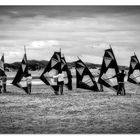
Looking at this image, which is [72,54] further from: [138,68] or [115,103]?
[138,68]

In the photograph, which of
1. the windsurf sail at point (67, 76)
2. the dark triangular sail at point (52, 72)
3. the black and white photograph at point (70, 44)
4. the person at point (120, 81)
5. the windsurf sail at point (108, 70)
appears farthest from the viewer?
the windsurf sail at point (67, 76)

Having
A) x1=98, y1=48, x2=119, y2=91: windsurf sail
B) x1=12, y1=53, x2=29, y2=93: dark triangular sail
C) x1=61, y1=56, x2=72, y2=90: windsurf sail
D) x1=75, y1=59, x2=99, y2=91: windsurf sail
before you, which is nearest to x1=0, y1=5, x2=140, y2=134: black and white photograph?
x1=98, y1=48, x2=119, y2=91: windsurf sail

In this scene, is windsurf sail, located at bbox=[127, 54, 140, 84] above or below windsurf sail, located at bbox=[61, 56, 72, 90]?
above

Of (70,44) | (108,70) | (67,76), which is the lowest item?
(67,76)

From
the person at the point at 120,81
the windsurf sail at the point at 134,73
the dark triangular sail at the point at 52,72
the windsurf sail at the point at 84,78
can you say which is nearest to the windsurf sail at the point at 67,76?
the windsurf sail at the point at 84,78

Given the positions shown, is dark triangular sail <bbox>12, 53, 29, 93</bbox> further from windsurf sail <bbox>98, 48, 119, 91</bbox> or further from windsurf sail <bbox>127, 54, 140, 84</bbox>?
windsurf sail <bbox>127, 54, 140, 84</bbox>

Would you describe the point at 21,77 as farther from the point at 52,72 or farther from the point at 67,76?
the point at 67,76

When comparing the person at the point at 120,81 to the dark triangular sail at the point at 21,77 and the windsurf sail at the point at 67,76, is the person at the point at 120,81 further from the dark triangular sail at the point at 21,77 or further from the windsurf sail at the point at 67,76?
the windsurf sail at the point at 67,76

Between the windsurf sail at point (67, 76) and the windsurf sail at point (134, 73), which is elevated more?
the windsurf sail at point (134, 73)

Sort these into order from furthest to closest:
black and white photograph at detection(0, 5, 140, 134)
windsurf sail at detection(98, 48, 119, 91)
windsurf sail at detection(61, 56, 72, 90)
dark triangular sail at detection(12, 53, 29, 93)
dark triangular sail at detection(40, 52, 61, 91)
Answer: windsurf sail at detection(61, 56, 72, 90), dark triangular sail at detection(40, 52, 61, 91), dark triangular sail at detection(12, 53, 29, 93), windsurf sail at detection(98, 48, 119, 91), black and white photograph at detection(0, 5, 140, 134)

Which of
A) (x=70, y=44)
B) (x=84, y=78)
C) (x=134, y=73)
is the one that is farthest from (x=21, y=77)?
(x=70, y=44)

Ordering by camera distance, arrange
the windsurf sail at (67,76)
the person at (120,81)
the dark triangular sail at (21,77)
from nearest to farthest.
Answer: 1. the person at (120,81)
2. the dark triangular sail at (21,77)
3. the windsurf sail at (67,76)

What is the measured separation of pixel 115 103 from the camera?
41.2ft
